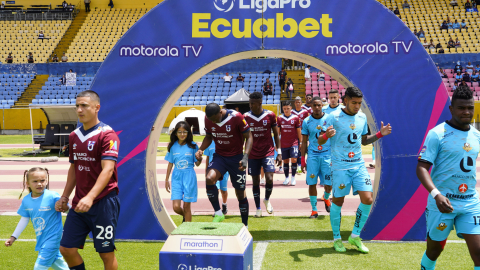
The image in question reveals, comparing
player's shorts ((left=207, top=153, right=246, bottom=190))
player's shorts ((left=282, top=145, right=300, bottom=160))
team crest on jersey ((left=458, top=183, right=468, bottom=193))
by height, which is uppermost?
team crest on jersey ((left=458, top=183, right=468, bottom=193))

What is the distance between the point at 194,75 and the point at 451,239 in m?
4.31

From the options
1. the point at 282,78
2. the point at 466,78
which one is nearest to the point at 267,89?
the point at 282,78

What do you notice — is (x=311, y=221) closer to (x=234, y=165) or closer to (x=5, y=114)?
(x=234, y=165)

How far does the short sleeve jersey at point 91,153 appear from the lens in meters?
3.93

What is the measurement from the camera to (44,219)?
13.8ft

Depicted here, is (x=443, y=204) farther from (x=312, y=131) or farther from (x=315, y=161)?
(x=312, y=131)

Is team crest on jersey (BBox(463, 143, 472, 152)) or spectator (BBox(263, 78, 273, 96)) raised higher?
team crest on jersey (BBox(463, 143, 472, 152))

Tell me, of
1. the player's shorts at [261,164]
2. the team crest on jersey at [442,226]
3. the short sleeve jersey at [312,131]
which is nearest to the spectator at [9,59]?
the player's shorts at [261,164]

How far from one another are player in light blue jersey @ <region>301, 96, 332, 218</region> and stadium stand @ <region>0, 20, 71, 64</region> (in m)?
32.2

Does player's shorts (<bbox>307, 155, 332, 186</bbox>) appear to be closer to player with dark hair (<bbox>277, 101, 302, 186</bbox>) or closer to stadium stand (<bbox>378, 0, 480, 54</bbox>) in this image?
player with dark hair (<bbox>277, 101, 302, 186</bbox>)

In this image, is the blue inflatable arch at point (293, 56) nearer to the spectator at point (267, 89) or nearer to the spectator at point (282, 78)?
the spectator at point (267, 89)

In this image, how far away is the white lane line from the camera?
5118mm

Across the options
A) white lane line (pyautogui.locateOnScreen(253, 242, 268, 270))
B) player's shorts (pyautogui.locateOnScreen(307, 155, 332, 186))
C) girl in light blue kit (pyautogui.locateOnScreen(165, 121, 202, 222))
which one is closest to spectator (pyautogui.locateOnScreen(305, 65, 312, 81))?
player's shorts (pyautogui.locateOnScreen(307, 155, 332, 186))

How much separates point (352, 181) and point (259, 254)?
151 cm
